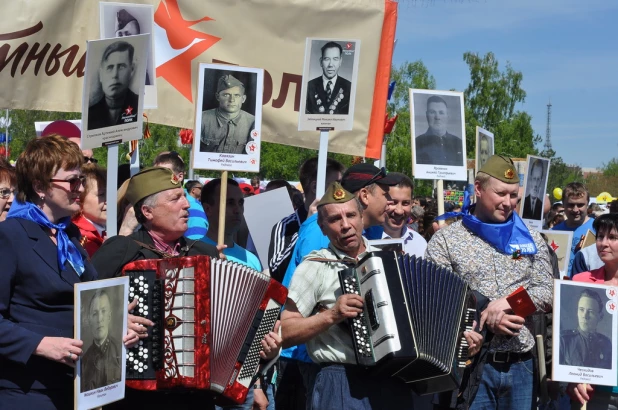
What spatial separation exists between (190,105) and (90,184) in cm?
211

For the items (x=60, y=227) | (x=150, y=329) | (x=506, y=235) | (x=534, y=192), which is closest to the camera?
(x=60, y=227)

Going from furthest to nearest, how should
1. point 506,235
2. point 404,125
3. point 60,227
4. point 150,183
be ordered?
point 404,125
point 506,235
point 150,183
point 60,227

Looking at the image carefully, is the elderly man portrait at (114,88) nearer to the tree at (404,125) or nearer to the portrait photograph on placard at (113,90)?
→ the portrait photograph on placard at (113,90)

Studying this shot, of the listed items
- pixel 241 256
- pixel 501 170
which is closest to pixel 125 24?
pixel 241 256

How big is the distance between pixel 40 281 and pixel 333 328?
1.69m

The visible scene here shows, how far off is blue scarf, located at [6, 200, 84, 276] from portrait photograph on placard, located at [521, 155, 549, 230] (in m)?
5.74

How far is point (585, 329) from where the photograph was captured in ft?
19.5

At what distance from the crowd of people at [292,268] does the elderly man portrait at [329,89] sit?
842mm

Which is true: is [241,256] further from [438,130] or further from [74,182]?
[438,130]

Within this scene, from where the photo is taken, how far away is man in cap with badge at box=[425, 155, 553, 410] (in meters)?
5.89

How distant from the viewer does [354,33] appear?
8.93 meters

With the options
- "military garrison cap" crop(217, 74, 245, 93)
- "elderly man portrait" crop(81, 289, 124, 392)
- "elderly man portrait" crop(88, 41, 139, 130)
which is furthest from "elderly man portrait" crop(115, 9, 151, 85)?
"elderly man portrait" crop(81, 289, 124, 392)

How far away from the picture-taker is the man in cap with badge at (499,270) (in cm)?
589

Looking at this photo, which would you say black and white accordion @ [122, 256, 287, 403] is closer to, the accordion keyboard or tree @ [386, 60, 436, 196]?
the accordion keyboard
